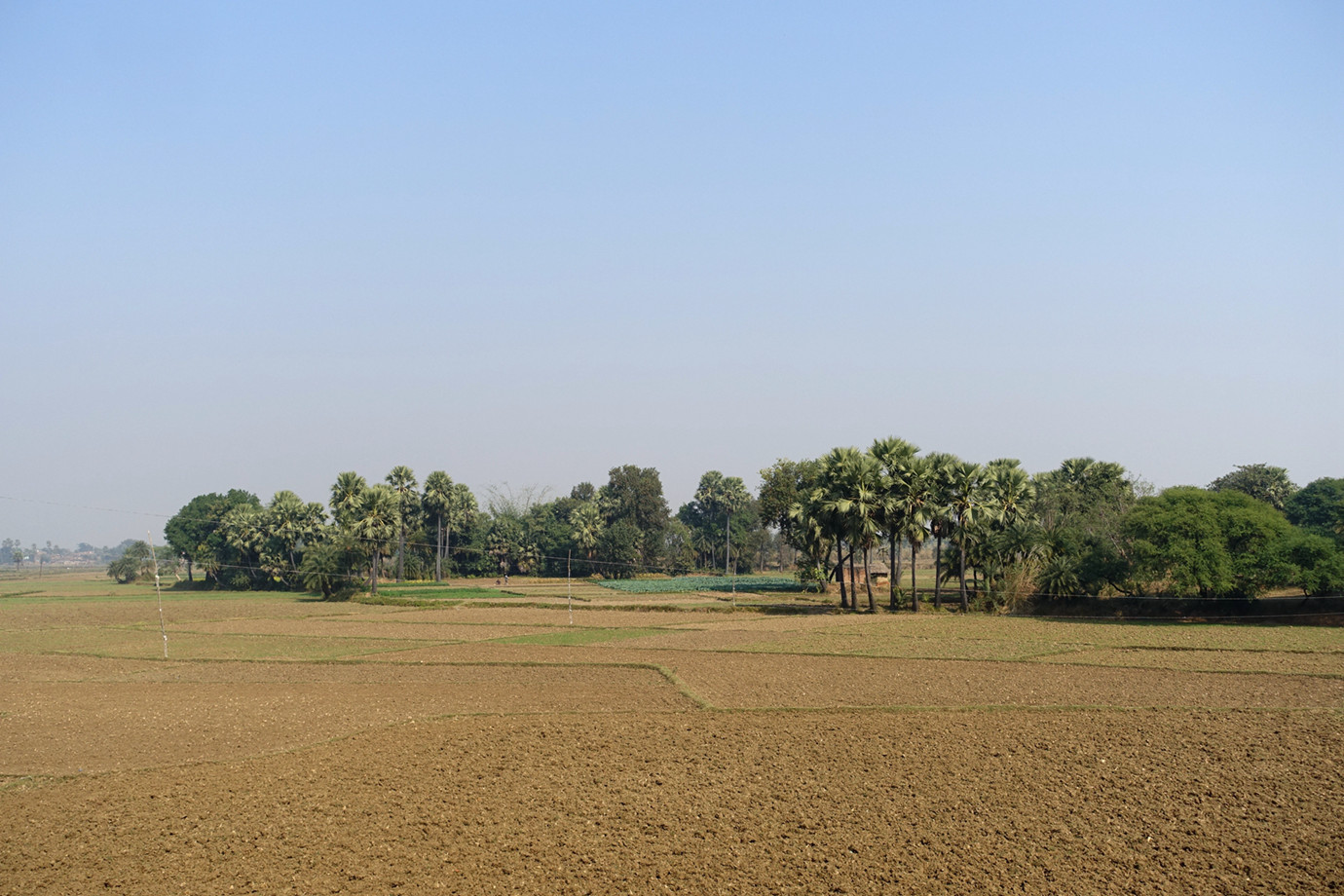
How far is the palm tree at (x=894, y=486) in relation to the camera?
56.1 meters

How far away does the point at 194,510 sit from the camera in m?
113

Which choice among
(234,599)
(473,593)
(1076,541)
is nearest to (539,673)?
(1076,541)

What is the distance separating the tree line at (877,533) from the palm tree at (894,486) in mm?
101

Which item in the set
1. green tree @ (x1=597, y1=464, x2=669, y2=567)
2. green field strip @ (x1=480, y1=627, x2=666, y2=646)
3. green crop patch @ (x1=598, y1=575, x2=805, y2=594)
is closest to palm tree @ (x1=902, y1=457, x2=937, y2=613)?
green field strip @ (x1=480, y1=627, x2=666, y2=646)

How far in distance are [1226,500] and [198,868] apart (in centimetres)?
5092

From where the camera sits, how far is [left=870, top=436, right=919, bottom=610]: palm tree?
56094 mm

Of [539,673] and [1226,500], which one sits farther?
[1226,500]

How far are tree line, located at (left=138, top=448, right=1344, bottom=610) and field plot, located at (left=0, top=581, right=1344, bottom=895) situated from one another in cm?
1050

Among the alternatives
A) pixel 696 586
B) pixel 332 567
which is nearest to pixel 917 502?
pixel 696 586

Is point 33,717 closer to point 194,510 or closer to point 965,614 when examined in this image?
point 965,614

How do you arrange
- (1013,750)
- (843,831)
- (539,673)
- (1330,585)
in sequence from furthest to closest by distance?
(1330,585), (539,673), (1013,750), (843,831)

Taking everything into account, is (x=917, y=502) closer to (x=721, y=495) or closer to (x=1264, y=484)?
(x=1264, y=484)

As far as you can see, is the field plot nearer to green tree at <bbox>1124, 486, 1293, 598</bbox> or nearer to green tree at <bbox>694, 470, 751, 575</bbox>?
green tree at <bbox>1124, 486, 1293, 598</bbox>

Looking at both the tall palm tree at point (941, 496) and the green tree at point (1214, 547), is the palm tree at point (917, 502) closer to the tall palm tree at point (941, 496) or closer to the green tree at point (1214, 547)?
the tall palm tree at point (941, 496)
